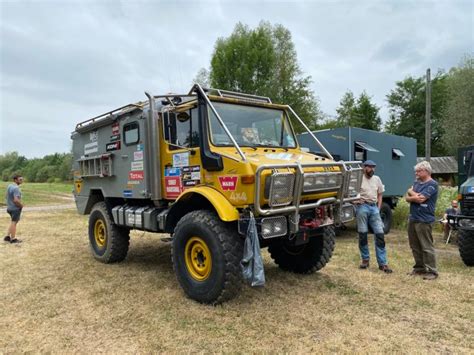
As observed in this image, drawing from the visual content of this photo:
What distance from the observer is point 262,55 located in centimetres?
2852

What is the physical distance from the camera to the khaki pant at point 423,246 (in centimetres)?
585

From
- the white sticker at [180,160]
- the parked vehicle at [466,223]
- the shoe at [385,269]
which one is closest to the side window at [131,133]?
the white sticker at [180,160]

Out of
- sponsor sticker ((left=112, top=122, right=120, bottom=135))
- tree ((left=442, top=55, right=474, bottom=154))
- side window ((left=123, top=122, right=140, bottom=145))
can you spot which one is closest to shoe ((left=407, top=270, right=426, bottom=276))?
side window ((left=123, top=122, right=140, bottom=145))

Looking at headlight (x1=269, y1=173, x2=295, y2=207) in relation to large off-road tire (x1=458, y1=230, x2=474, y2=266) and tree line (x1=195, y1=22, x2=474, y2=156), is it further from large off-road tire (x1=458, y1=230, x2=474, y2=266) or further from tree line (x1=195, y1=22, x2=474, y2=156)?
tree line (x1=195, y1=22, x2=474, y2=156)

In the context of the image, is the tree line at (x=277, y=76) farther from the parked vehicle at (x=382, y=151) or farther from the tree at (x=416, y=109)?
the parked vehicle at (x=382, y=151)

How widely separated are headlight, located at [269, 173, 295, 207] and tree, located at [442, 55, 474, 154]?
108 feet

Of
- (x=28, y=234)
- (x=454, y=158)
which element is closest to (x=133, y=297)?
(x=28, y=234)

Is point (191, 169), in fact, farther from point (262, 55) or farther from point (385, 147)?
point (262, 55)

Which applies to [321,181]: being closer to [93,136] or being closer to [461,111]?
[93,136]

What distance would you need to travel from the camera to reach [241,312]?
14.6 feet

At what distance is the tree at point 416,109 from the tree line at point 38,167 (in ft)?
170

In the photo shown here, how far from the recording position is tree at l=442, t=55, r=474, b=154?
31672 millimetres

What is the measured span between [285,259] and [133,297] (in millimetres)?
2473

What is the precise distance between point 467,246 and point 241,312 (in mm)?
4557
